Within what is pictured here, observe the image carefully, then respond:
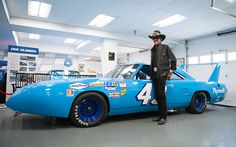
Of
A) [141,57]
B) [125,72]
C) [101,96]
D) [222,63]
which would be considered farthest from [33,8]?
[141,57]

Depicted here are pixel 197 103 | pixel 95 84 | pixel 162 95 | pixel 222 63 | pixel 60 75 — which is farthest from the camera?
pixel 222 63

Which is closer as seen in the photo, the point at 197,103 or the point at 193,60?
the point at 197,103

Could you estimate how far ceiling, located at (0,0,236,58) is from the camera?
447cm

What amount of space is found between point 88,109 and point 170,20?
4554mm

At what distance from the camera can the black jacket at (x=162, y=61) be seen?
9.64ft

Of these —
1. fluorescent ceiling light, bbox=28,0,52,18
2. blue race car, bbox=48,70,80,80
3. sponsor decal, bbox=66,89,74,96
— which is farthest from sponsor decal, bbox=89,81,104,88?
fluorescent ceiling light, bbox=28,0,52,18

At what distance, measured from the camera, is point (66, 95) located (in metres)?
2.36

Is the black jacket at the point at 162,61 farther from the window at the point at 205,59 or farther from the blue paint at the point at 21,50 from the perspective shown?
the window at the point at 205,59

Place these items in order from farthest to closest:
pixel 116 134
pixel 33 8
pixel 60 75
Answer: pixel 60 75 → pixel 33 8 → pixel 116 134

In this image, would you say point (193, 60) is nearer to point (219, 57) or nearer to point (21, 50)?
point (219, 57)

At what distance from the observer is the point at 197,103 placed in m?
3.88

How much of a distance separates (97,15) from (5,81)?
12.3 feet

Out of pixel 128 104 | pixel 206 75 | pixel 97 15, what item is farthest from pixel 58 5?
pixel 206 75

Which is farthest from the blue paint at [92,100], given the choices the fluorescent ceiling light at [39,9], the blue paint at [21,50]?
the blue paint at [21,50]
